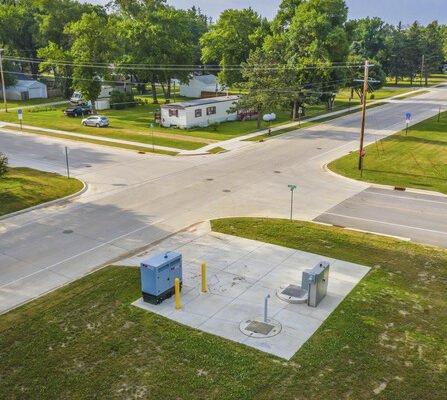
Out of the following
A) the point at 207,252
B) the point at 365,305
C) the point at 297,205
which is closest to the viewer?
the point at 365,305

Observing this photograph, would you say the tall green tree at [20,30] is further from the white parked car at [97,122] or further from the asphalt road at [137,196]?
the asphalt road at [137,196]

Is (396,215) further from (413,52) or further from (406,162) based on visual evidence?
(413,52)

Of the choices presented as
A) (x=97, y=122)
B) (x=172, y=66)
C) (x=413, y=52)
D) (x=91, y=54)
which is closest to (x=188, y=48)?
(x=172, y=66)

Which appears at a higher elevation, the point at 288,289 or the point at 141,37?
the point at 141,37

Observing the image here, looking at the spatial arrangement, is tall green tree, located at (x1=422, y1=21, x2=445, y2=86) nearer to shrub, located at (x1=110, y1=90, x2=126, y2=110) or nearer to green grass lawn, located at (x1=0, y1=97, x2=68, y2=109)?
shrub, located at (x1=110, y1=90, x2=126, y2=110)

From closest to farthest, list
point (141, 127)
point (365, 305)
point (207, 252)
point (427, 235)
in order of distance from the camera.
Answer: point (365, 305)
point (207, 252)
point (427, 235)
point (141, 127)

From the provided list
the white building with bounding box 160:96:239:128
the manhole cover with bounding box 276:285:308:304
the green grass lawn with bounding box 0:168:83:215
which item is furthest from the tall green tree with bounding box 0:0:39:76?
the manhole cover with bounding box 276:285:308:304

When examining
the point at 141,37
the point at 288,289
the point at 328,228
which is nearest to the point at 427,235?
the point at 328,228

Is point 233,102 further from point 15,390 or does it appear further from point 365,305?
point 15,390
